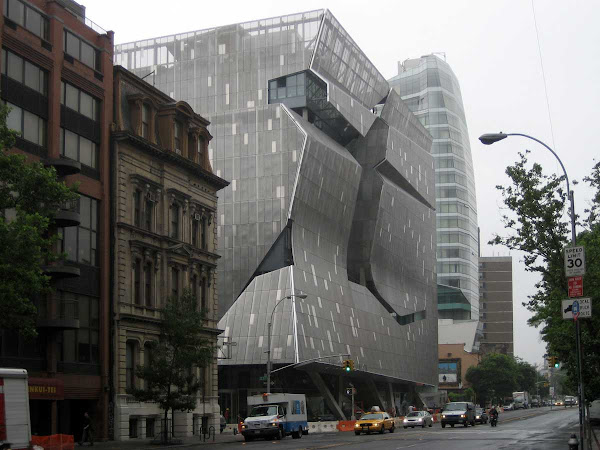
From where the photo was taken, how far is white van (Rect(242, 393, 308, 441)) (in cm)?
5331

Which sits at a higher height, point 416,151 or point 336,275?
point 416,151

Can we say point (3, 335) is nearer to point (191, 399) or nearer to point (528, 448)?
point (191, 399)

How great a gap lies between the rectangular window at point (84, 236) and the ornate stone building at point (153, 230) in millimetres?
1536

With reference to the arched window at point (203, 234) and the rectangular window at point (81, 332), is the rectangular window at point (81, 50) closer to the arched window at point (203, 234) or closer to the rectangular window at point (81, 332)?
the rectangular window at point (81, 332)

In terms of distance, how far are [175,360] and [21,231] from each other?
2126cm

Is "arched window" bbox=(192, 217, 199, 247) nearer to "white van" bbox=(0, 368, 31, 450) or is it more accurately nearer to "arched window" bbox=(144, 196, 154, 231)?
"arched window" bbox=(144, 196, 154, 231)

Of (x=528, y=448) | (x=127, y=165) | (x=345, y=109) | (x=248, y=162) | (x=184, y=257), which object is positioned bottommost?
(x=528, y=448)

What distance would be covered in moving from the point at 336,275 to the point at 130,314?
47.0 metres

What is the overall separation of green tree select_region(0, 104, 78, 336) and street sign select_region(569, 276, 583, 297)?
18.1 meters

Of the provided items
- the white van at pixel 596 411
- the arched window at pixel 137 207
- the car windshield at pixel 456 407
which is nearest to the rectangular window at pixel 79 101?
the arched window at pixel 137 207

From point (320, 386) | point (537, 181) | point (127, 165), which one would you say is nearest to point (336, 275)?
point (320, 386)

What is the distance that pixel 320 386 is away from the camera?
93438mm

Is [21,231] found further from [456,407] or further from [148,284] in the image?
[456,407]

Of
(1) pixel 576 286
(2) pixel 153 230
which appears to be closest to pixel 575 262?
(1) pixel 576 286
